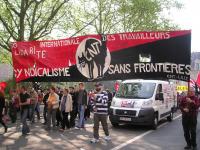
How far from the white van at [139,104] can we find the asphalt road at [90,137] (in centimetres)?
44

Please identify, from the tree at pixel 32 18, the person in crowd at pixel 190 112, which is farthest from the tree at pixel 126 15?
the person in crowd at pixel 190 112

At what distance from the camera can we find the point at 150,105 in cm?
1822

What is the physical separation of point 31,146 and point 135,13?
115 ft

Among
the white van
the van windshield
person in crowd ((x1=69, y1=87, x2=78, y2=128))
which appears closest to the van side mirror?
the white van

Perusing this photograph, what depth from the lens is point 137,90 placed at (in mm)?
18984

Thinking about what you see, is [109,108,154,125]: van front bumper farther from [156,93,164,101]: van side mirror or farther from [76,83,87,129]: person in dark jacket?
[76,83,87,129]: person in dark jacket

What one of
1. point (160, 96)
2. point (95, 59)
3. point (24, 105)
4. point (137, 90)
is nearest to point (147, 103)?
point (137, 90)

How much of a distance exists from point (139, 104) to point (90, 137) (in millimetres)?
3184

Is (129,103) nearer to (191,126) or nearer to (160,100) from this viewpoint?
(160,100)

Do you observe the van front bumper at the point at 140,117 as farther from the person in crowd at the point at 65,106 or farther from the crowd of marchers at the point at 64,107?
the person in crowd at the point at 65,106

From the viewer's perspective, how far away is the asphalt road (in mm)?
13289

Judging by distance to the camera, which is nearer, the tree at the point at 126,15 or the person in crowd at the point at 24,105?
the person in crowd at the point at 24,105

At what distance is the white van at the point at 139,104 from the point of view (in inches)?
703

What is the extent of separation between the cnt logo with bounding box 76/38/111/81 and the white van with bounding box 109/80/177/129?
408 centimetres
